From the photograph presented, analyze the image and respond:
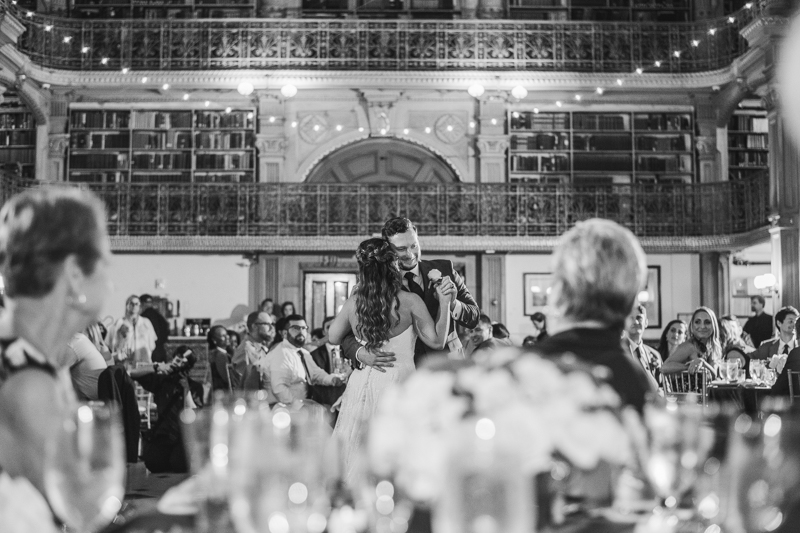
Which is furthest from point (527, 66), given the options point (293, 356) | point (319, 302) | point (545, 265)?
point (293, 356)

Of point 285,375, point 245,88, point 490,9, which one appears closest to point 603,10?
point 490,9

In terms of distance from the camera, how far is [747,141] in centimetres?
1599

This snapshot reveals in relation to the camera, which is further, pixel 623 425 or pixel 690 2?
pixel 690 2

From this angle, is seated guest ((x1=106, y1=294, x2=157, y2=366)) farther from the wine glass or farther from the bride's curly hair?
the wine glass

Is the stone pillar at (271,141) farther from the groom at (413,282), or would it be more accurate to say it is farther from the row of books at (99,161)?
the groom at (413,282)

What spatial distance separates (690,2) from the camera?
16.1 metres

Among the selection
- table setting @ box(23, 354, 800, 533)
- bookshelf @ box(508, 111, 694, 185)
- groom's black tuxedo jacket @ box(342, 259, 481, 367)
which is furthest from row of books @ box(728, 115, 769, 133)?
table setting @ box(23, 354, 800, 533)

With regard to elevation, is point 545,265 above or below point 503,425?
above

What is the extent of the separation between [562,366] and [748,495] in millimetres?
338

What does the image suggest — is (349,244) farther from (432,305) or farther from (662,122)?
(432,305)

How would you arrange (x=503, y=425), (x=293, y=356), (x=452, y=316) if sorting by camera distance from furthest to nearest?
(x=293, y=356)
(x=452, y=316)
(x=503, y=425)

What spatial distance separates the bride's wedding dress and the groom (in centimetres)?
5

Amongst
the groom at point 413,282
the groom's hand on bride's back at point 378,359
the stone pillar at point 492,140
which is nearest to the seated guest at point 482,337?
the groom at point 413,282

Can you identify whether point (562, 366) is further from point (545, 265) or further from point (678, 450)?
point (545, 265)
